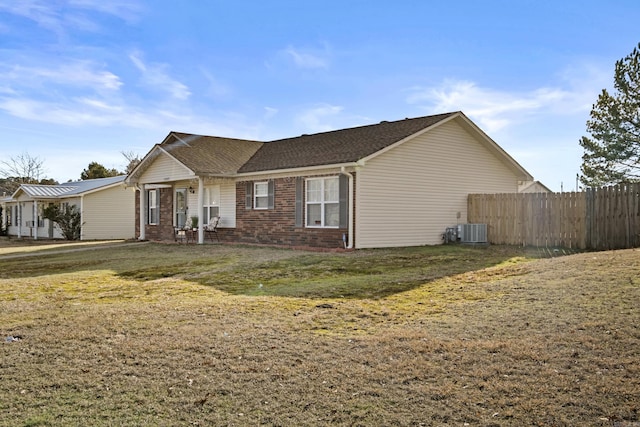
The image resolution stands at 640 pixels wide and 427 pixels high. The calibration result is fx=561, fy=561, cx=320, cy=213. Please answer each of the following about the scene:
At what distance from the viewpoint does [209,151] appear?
24016 millimetres

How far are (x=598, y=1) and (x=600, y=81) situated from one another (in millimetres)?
18999

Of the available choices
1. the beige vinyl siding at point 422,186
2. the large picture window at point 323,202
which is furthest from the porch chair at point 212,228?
the beige vinyl siding at point 422,186

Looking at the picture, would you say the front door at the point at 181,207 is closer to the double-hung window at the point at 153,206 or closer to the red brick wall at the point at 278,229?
the double-hung window at the point at 153,206

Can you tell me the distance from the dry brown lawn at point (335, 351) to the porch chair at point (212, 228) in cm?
1169

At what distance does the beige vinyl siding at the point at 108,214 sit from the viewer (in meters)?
32.4

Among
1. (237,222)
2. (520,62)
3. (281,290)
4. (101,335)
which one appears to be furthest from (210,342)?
(237,222)

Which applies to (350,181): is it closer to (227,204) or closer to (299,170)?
(299,170)

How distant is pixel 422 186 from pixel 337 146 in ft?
11.0

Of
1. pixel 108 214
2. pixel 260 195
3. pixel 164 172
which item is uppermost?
pixel 164 172

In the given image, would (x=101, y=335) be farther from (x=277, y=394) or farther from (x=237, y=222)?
(x=237, y=222)

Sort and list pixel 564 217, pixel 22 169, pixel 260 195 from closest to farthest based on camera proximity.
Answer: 1. pixel 564 217
2. pixel 260 195
3. pixel 22 169

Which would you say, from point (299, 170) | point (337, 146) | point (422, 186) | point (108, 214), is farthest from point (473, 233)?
point (108, 214)

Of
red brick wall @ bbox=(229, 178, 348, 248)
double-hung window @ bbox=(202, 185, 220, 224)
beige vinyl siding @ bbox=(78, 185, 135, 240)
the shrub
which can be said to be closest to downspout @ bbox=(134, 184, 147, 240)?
double-hung window @ bbox=(202, 185, 220, 224)

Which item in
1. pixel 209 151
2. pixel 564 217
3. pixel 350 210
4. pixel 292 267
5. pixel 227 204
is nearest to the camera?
pixel 292 267
